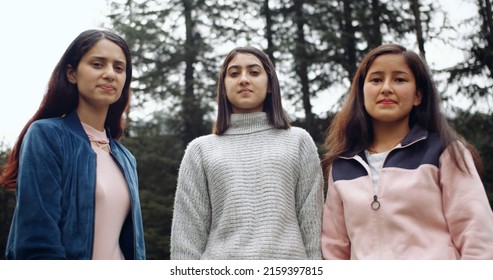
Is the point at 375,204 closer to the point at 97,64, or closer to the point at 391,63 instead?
the point at 391,63

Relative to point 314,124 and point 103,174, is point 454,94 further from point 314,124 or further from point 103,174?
point 103,174

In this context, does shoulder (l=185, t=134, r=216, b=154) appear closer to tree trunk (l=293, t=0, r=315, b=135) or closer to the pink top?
the pink top

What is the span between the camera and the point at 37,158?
1940 millimetres

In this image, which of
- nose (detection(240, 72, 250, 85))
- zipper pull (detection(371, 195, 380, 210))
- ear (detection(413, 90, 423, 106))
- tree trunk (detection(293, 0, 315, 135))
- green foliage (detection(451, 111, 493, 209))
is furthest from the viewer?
tree trunk (detection(293, 0, 315, 135))

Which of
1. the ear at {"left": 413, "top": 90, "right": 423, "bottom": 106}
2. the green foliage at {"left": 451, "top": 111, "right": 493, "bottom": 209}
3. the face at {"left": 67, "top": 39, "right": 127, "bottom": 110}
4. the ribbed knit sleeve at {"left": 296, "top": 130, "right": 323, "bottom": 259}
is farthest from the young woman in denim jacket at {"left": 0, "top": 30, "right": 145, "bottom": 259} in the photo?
the green foliage at {"left": 451, "top": 111, "right": 493, "bottom": 209}

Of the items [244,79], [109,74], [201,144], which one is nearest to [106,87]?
[109,74]

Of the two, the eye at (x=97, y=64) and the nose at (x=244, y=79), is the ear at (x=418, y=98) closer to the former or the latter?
the nose at (x=244, y=79)

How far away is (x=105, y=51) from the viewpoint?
7.37 ft

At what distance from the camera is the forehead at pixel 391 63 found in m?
2.19

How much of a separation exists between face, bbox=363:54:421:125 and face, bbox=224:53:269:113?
487mm

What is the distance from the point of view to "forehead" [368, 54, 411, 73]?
7.18 feet

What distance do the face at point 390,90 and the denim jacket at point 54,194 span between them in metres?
1.19
